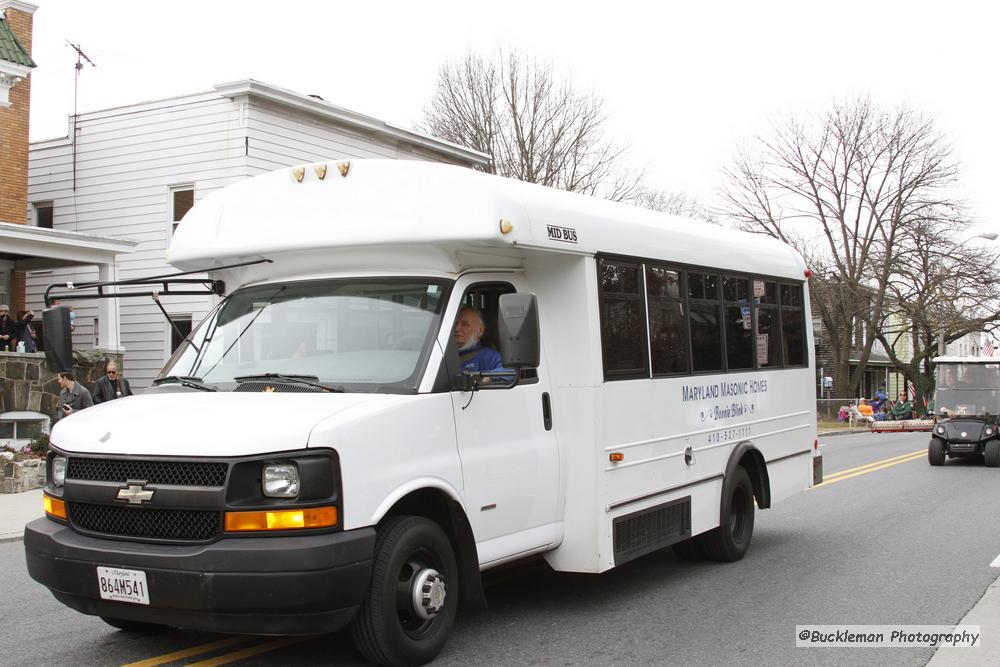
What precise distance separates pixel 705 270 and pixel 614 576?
8.34ft

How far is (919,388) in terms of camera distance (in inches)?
1966

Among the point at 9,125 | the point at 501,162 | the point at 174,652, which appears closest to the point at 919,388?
the point at 501,162

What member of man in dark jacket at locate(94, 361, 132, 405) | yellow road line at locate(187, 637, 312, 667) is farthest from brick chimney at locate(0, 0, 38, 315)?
yellow road line at locate(187, 637, 312, 667)

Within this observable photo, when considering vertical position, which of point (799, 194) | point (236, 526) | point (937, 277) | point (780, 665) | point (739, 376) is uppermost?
point (799, 194)

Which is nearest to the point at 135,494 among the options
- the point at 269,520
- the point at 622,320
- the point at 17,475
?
the point at 269,520

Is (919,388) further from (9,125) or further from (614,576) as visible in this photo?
(614,576)

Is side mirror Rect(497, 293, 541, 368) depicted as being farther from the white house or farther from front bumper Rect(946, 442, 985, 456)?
front bumper Rect(946, 442, 985, 456)

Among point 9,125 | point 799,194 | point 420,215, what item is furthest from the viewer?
point 799,194

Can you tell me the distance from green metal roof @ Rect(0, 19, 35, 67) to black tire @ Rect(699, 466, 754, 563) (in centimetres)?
1718

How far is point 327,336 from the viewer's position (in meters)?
5.64

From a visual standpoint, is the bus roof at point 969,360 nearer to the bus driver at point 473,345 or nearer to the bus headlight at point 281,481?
the bus driver at point 473,345

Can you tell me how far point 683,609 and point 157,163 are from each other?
18244 mm

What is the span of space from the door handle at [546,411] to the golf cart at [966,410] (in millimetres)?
14663

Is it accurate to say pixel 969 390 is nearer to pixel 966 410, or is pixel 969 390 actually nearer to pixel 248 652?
pixel 966 410
